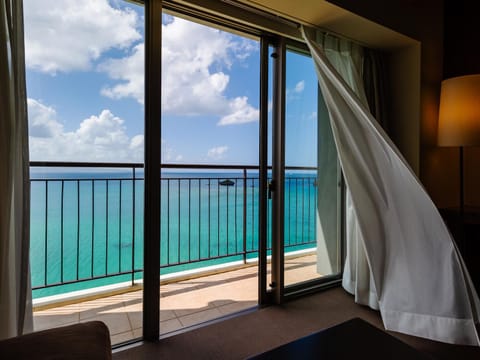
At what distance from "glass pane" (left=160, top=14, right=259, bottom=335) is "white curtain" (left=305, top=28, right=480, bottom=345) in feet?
2.44

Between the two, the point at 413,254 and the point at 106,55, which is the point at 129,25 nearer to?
the point at 106,55

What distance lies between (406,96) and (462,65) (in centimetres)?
70

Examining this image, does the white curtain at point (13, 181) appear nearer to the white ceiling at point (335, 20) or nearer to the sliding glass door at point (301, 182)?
the white ceiling at point (335, 20)

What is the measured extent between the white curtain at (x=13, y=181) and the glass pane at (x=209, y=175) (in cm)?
125

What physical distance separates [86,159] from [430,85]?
114 inches

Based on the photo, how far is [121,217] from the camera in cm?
264

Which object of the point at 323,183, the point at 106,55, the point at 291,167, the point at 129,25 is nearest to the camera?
the point at 129,25

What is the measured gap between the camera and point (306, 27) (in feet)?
6.96

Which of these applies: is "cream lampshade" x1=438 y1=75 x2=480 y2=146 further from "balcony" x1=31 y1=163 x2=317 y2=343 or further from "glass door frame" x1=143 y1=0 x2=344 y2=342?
"glass door frame" x1=143 y1=0 x2=344 y2=342

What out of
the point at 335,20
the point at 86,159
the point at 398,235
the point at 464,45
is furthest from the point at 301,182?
the point at 464,45

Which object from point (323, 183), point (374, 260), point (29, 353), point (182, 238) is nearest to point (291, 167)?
point (323, 183)

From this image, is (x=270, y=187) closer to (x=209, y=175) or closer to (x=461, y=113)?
(x=209, y=175)

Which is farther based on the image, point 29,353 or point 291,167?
point 291,167

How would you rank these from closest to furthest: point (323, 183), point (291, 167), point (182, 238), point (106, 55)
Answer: point (106, 55), point (291, 167), point (323, 183), point (182, 238)
